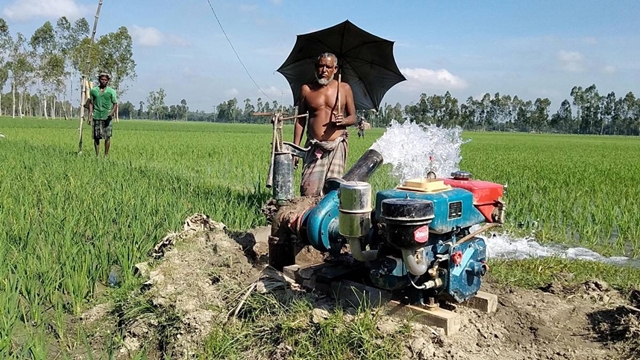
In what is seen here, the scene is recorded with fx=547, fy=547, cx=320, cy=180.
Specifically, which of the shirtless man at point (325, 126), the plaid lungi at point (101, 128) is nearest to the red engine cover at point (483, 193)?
the shirtless man at point (325, 126)

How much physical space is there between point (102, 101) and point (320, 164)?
20.5 ft

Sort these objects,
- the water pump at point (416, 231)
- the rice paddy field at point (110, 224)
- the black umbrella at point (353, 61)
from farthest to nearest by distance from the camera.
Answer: the black umbrella at point (353, 61)
the rice paddy field at point (110, 224)
the water pump at point (416, 231)

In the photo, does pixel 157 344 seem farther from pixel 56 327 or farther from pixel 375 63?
pixel 375 63

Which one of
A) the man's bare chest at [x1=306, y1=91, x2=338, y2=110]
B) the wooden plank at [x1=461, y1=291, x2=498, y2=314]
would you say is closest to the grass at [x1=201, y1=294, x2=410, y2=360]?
the wooden plank at [x1=461, y1=291, x2=498, y2=314]

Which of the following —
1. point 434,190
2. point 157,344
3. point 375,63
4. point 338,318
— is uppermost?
point 375,63

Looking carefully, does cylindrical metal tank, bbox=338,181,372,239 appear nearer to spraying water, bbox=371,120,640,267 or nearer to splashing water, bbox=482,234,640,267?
spraying water, bbox=371,120,640,267

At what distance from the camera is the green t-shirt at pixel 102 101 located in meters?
9.34

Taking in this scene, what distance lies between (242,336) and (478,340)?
3.70 ft

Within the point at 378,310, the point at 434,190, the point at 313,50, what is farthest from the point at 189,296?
the point at 313,50

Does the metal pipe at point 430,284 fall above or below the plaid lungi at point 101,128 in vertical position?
below

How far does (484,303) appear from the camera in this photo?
2826 mm

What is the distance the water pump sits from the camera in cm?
225

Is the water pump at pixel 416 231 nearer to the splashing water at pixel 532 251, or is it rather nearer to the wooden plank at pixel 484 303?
the wooden plank at pixel 484 303

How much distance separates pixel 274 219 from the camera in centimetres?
352
